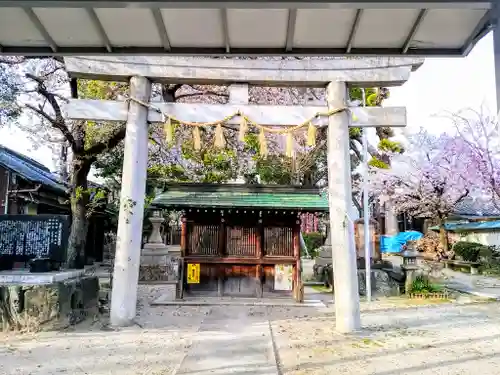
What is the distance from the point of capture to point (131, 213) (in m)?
9.23

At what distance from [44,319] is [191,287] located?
5647mm

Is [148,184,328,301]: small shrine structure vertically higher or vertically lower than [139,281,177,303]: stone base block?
higher

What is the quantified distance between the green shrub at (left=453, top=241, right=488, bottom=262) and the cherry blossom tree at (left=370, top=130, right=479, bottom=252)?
104 inches

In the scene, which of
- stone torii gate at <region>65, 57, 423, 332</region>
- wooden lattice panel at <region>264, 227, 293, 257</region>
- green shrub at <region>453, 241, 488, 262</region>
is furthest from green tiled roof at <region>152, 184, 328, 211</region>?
green shrub at <region>453, 241, 488, 262</region>

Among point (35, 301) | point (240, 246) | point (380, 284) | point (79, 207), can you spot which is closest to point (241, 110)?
point (240, 246)

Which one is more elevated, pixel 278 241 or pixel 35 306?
pixel 278 241

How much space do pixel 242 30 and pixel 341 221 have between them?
6.56m

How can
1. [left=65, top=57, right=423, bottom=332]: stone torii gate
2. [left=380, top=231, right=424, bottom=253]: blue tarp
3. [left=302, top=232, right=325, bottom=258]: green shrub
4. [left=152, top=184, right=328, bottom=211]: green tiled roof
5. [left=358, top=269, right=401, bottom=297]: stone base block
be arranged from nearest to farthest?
[left=65, top=57, right=423, bottom=332]: stone torii gate < [left=152, top=184, right=328, bottom=211]: green tiled roof < [left=358, top=269, right=401, bottom=297]: stone base block < [left=302, top=232, right=325, bottom=258]: green shrub < [left=380, top=231, right=424, bottom=253]: blue tarp

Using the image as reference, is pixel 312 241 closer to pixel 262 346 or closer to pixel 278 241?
pixel 278 241

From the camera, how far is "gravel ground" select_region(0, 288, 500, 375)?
6301mm

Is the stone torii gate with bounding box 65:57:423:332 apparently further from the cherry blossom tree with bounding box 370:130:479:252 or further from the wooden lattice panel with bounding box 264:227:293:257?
the cherry blossom tree with bounding box 370:130:479:252

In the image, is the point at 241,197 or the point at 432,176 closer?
the point at 241,197

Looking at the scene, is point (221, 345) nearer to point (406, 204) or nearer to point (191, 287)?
point (191, 287)

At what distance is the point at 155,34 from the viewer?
296cm
